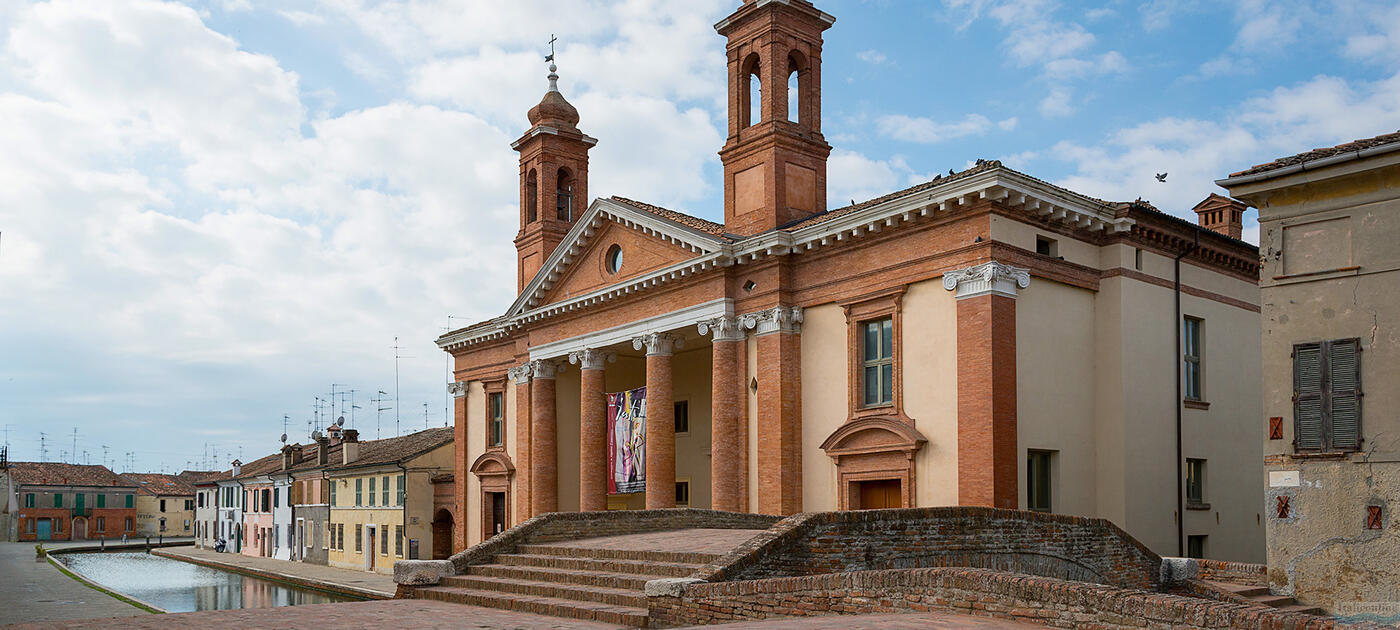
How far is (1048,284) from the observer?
19.9m

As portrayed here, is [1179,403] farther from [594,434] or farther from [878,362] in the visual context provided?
[594,434]

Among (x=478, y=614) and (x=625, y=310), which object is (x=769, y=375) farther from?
(x=478, y=614)

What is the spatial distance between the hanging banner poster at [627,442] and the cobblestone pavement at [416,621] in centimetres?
1189

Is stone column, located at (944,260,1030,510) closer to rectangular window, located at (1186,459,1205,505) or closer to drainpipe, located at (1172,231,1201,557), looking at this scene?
drainpipe, located at (1172,231,1201,557)

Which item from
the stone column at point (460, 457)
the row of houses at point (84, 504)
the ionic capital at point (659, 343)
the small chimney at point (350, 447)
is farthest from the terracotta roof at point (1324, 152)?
the row of houses at point (84, 504)

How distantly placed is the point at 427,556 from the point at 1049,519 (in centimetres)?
2881

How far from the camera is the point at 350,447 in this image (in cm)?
4919

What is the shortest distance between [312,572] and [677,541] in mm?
29549

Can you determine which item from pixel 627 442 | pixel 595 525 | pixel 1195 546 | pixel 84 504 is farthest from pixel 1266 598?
pixel 84 504

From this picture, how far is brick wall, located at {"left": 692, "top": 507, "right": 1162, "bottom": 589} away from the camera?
13.5m

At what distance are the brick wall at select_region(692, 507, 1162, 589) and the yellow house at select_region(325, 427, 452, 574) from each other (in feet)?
93.7

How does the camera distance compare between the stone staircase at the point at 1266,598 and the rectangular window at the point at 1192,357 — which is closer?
the stone staircase at the point at 1266,598

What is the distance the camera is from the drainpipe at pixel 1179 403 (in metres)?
20.6

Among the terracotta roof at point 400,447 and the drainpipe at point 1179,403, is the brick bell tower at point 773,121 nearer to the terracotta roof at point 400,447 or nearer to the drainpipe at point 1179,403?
the drainpipe at point 1179,403
